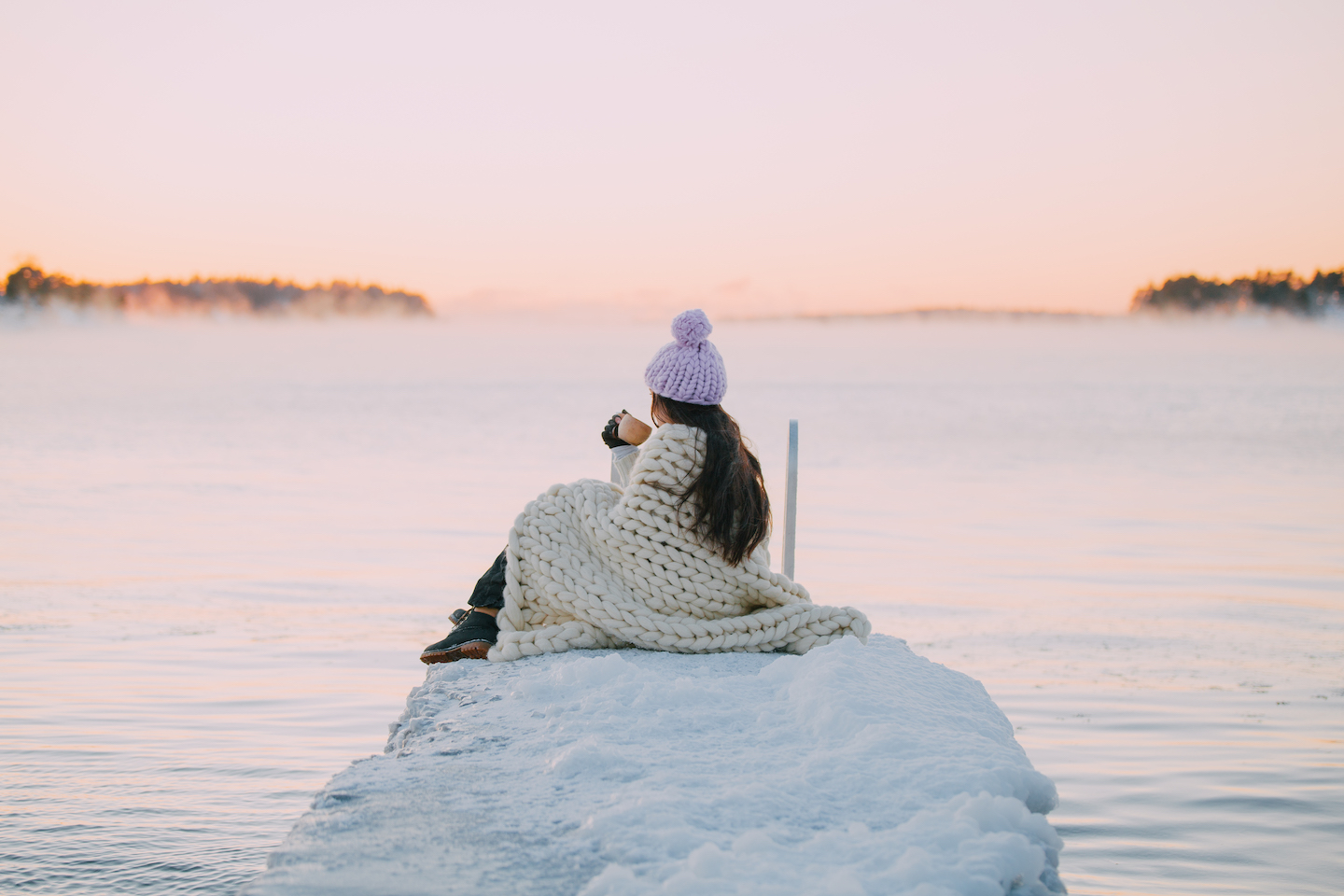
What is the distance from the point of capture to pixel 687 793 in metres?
2.48

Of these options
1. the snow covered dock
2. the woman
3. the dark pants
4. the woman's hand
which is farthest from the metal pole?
the snow covered dock

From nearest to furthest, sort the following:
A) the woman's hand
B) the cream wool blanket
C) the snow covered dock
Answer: the snow covered dock
the cream wool blanket
the woman's hand

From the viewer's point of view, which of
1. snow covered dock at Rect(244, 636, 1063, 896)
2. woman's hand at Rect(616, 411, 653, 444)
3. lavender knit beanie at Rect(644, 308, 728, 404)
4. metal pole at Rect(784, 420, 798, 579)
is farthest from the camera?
metal pole at Rect(784, 420, 798, 579)

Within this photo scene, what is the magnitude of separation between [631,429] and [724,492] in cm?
66

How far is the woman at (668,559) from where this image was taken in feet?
12.9

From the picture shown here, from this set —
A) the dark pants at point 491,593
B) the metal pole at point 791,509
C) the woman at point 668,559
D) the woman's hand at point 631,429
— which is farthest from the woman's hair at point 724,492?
the metal pole at point 791,509

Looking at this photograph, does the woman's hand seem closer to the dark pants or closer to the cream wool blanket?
the cream wool blanket

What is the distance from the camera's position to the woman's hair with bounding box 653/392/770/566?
12.9 feet

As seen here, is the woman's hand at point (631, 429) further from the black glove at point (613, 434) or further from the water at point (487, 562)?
the water at point (487, 562)

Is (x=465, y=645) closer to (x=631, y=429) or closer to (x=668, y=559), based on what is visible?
(x=668, y=559)

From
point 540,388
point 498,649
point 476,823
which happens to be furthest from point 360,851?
point 540,388

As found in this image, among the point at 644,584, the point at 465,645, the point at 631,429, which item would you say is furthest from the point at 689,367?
the point at 465,645

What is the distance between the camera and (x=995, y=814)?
7.64ft

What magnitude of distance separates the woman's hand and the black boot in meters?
0.93
